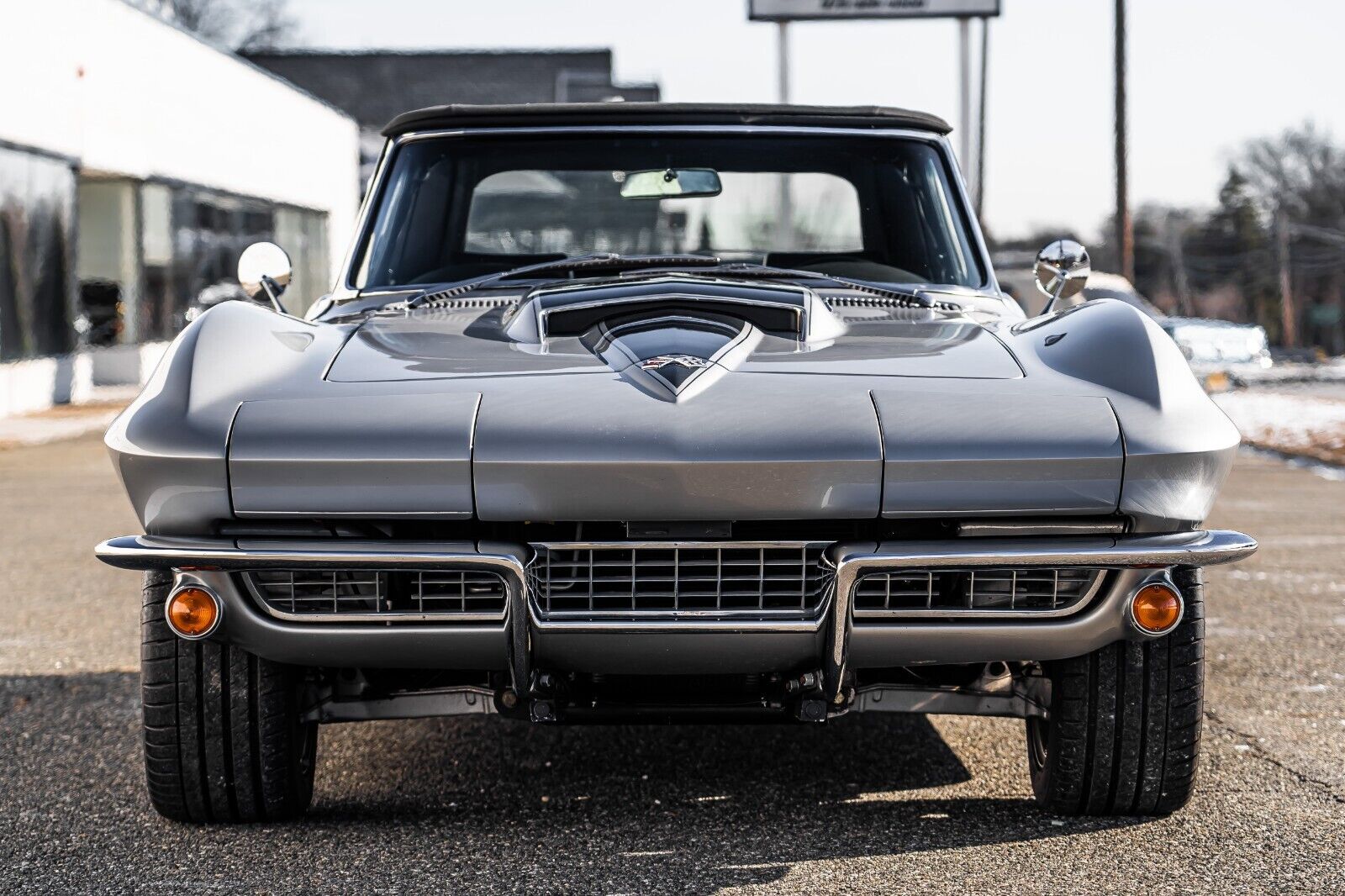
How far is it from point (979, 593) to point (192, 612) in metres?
1.51

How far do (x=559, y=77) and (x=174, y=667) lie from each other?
54.5 meters

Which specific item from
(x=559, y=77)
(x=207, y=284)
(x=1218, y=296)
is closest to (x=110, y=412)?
(x=207, y=284)

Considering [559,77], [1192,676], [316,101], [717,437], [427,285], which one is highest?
[559,77]

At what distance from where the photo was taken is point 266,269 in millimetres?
4270

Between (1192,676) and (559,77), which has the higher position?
(559,77)

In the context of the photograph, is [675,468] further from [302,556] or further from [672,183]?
[672,183]

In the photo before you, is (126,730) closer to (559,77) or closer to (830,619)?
(830,619)

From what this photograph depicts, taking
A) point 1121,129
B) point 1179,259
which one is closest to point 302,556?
point 1121,129

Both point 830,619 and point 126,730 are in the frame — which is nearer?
point 830,619

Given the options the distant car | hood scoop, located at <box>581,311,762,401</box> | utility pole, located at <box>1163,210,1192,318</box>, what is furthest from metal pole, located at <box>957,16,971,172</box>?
utility pole, located at <box>1163,210,1192,318</box>

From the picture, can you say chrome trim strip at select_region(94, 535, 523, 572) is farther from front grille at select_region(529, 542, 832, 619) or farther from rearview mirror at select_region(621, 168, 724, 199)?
rearview mirror at select_region(621, 168, 724, 199)

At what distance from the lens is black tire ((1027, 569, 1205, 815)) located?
3.19 m

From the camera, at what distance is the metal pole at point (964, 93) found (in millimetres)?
9273

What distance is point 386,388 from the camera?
9.95 ft
